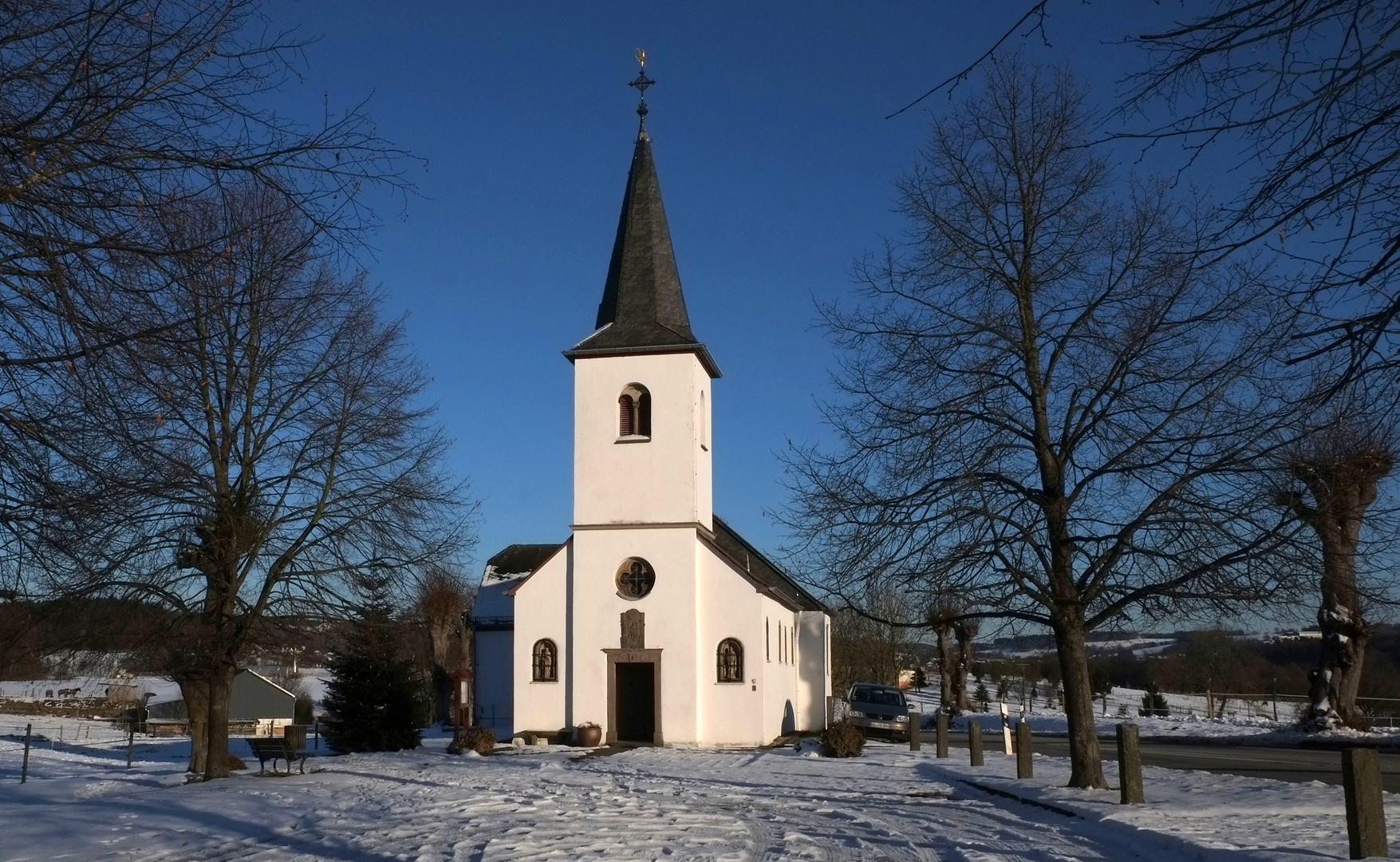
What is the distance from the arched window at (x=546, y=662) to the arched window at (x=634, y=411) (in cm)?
597

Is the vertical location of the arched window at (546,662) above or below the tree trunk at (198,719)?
above

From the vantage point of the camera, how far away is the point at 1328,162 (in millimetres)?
6152

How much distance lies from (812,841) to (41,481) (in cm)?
781

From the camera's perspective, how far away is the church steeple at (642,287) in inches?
1268

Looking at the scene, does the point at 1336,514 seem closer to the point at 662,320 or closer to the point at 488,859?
the point at 488,859

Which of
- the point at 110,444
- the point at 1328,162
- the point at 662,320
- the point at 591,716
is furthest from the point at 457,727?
the point at 1328,162

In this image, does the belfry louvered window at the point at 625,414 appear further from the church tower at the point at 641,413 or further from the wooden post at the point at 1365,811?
the wooden post at the point at 1365,811

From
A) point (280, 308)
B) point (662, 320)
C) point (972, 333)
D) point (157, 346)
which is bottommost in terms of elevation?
point (157, 346)

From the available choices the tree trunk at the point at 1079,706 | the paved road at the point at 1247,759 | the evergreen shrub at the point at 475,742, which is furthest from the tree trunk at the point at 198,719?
the paved road at the point at 1247,759

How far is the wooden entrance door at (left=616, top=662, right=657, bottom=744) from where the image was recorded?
30.8 meters

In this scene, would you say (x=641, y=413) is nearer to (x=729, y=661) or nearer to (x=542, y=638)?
(x=542, y=638)

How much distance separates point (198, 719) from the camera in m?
22.9

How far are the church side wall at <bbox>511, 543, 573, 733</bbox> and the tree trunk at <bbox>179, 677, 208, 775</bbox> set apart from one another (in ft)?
28.7

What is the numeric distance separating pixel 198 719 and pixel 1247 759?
20.5m
